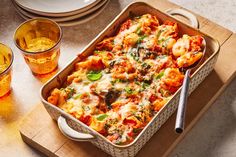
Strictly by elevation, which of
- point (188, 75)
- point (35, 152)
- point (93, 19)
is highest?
point (188, 75)

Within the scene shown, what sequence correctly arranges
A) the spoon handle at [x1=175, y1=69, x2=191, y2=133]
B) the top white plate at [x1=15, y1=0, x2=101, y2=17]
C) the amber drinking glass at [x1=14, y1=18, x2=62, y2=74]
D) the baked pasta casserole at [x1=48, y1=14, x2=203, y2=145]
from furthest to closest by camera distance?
1. the top white plate at [x1=15, y1=0, x2=101, y2=17]
2. the amber drinking glass at [x1=14, y1=18, x2=62, y2=74]
3. the baked pasta casserole at [x1=48, y1=14, x2=203, y2=145]
4. the spoon handle at [x1=175, y1=69, x2=191, y2=133]

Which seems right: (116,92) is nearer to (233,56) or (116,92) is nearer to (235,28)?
(233,56)

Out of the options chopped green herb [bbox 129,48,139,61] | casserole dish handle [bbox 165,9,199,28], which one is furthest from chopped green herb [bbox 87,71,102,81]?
casserole dish handle [bbox 165,9,199,28]

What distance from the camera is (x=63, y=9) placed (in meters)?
1.86

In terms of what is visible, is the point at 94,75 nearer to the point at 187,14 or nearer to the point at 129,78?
the point at 129,78

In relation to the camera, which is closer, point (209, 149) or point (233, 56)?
point (209, 149)

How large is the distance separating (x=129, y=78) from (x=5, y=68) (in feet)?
1.42

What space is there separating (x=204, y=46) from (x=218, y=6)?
44 centimetres

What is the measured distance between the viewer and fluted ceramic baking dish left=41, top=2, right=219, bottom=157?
1.40m

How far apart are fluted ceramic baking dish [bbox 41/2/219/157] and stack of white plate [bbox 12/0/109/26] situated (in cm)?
19

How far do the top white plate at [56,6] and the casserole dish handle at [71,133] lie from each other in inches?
20.6

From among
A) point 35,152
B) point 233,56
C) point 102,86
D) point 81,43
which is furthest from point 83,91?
point 233,56

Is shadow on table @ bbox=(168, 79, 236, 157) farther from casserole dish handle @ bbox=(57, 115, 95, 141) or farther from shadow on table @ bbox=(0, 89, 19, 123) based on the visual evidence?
shadow on table @ bbox=(0, 89, 19, 123)

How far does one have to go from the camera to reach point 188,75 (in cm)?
150
